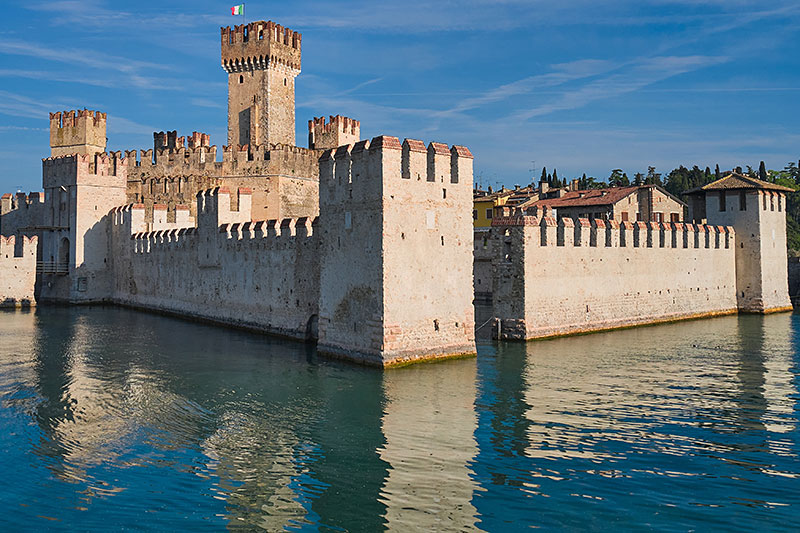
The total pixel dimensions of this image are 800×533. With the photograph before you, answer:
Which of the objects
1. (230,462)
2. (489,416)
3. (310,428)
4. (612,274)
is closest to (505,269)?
(612,274)

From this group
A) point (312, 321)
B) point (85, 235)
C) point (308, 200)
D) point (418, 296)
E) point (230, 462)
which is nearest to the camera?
point (230, 462)

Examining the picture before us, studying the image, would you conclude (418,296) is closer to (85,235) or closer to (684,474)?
(684,474)

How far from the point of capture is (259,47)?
156 ft

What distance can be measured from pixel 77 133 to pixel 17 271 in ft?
45.0

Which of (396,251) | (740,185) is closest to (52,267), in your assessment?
(396,251)

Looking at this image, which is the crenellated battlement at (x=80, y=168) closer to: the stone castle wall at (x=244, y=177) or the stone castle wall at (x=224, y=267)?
the stone castle wall at (x=224, y=267)

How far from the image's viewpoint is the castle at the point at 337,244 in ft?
62.1

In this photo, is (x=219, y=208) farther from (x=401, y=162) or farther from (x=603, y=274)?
(x=603, y=274)

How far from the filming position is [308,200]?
163 feet

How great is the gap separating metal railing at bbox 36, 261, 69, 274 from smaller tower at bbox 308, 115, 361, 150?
18988 mm

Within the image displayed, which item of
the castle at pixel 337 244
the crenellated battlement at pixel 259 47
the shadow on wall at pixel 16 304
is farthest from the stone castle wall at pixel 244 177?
the shadow on wall at pixel 16 304

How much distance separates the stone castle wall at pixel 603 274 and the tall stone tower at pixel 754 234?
1.85 feet

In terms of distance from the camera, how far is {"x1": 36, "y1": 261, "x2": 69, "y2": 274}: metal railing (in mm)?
42594

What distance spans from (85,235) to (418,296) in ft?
102
